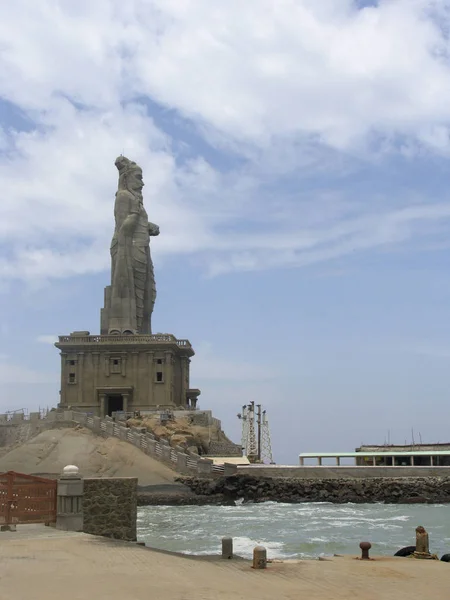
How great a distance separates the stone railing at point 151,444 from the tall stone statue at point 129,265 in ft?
33.1

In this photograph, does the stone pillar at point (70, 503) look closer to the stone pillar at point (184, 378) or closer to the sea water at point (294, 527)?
the sea water at point (294, 527)

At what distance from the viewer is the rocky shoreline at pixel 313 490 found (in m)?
39.7

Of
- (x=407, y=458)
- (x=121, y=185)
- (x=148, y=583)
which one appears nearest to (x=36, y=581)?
(x=148, y=583)

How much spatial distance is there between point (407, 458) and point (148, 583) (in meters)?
44.1

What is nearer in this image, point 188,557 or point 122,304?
point 188,557

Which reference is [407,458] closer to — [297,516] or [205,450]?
[205,450]

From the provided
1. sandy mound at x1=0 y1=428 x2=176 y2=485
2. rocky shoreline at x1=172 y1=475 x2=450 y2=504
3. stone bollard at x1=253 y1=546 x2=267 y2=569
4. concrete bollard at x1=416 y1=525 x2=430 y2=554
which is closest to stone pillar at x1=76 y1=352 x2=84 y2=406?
sandy mound at x1=0 y1=428 x2=176 y2=485

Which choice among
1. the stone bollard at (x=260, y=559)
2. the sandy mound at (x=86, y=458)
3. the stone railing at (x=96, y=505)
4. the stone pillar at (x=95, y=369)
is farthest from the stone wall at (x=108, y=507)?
the stone pillar at (x=95, y=369)

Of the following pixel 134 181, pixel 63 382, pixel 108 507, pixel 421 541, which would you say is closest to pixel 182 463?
pixel 63 382

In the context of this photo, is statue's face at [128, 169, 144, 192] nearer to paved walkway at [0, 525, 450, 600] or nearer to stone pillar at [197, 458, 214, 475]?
stone pillar at [197, 458, 214, 475]

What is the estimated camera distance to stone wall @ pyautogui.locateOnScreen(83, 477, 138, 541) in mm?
16641

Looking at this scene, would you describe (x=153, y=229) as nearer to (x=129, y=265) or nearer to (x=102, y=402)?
(x=129, y=265)

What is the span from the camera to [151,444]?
142ft

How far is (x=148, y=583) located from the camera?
407 inches
